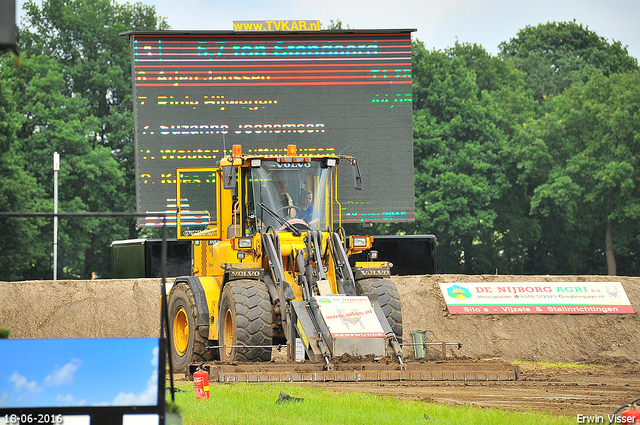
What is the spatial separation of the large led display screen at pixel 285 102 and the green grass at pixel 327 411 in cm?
1062

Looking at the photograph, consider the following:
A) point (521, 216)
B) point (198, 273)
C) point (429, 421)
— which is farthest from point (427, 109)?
point (429, 421)

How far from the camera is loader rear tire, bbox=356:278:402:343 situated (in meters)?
12.4

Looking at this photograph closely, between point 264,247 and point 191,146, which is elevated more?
point 191,146

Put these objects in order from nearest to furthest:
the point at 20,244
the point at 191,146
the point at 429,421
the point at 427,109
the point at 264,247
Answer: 1. the point at 429,421
2. the point at 264,247
3. the point at 191,146
4. the point at 20,244
5. the point at 427,109

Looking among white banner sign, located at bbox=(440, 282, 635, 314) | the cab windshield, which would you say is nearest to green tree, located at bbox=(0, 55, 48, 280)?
white banner sign, located at bbox=(440, 282, 635, 314)

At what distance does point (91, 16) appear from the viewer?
1825 inches

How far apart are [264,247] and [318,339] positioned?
2.09m

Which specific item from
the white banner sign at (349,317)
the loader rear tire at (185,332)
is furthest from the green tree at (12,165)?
the white banner sign at (349,317)

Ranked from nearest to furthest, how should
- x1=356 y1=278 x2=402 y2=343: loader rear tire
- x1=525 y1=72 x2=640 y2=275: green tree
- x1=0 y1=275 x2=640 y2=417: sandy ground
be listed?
x1=356 y1=278 x2=402 y2=343: loader rear tire, x1=0 y1=275 x2=640 y2=417: sandy ground, x1=525 y1=72 x2=640 y2=275: green tree

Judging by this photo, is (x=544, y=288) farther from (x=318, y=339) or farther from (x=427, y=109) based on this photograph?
(x=427, y=109)

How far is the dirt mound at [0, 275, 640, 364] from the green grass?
869 cm

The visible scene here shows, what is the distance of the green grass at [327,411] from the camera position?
304 inches

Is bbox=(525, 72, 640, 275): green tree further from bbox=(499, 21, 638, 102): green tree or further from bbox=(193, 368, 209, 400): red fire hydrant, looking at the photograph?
bbox=(193, 368, 209, 400): red fire hydrant

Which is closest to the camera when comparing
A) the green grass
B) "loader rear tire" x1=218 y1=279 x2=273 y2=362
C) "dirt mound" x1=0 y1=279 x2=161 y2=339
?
the green grass
